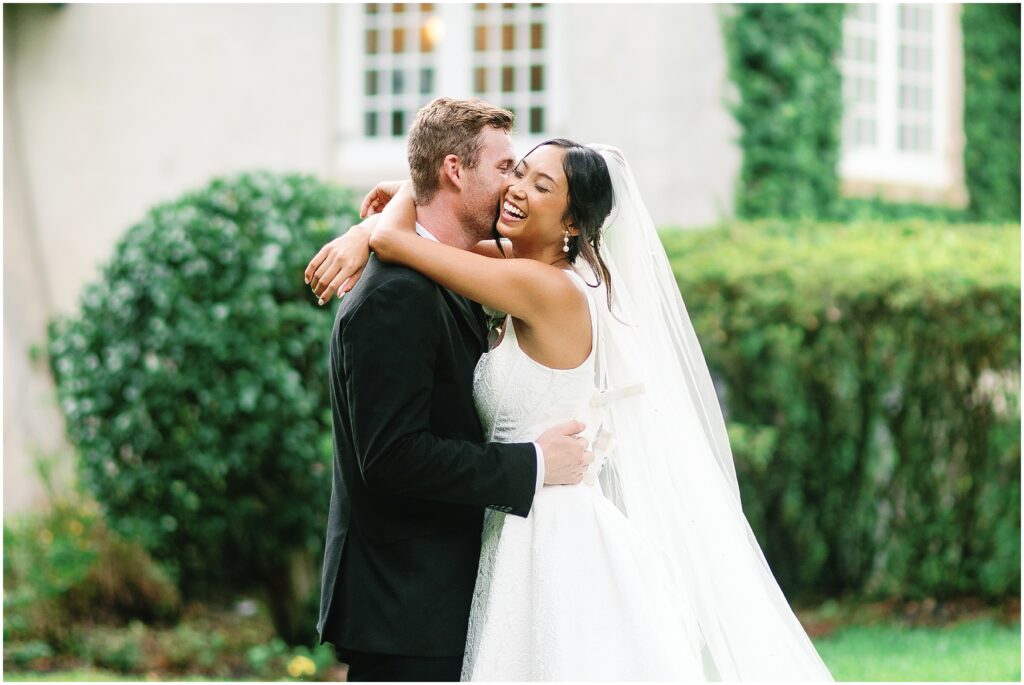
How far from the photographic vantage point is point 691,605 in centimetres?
365

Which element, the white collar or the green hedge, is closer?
the white collar

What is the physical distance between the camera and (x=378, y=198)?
4043 millimetres

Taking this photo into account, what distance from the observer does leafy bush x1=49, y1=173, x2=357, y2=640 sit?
678 centimetres

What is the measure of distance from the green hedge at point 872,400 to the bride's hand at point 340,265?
14.1ft

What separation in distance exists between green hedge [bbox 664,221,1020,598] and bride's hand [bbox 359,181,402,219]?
3.87m

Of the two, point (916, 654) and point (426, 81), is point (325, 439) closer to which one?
point (916, 654)

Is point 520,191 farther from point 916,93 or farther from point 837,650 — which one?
point 916,93

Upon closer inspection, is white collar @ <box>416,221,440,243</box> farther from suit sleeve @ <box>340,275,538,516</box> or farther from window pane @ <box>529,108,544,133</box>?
window pane @ <box>529,108,544,133</box>

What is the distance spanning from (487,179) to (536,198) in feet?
0.62

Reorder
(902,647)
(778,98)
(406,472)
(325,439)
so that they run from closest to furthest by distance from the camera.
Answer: (406,472) → (325,439) → (902,647) → (778,98)

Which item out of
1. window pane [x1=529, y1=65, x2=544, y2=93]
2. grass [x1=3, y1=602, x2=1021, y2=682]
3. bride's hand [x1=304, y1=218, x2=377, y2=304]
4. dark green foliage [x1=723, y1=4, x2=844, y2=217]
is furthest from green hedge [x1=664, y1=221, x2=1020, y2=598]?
bride's hand [x1=304, y1=218, x2=377, y2=304]

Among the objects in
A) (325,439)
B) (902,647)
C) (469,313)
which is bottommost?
(902,647)

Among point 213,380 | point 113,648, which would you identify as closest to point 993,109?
point 213,380

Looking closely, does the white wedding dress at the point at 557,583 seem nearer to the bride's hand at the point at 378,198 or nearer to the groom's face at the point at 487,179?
the groom's face at the point at 487,179
